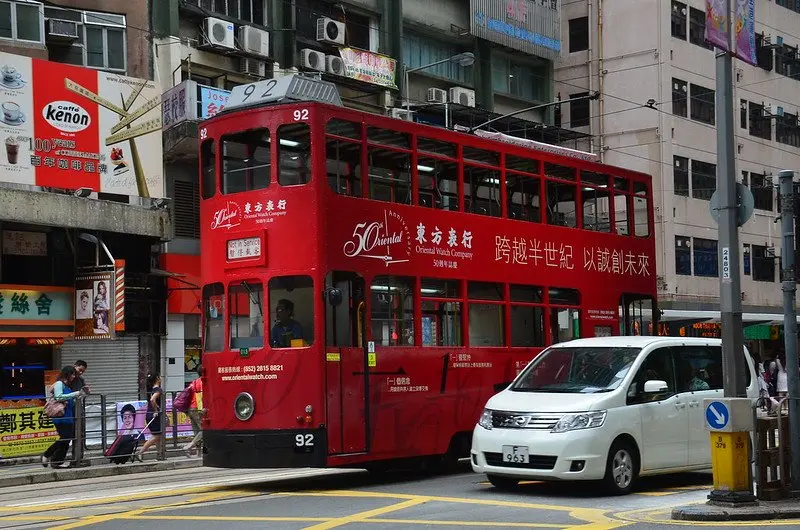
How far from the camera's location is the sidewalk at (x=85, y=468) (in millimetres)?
18578

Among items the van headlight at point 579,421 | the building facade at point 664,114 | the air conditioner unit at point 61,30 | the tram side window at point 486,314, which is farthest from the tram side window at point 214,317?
the building facade at point 664,114

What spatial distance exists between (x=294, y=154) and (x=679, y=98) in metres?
32.6

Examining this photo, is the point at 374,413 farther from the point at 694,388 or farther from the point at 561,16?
the point at 561,16

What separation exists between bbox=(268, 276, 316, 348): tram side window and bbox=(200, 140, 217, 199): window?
1.70 meters

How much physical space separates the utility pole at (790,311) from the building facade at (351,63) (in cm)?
1699

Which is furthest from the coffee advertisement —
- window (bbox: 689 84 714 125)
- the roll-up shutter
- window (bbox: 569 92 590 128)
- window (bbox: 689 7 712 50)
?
window (bbox: 689 7 712 50)

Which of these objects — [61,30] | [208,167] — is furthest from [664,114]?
[208,167]

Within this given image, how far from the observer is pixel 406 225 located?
1584 centimetres

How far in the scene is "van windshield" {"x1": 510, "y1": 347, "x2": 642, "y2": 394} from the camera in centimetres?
1375

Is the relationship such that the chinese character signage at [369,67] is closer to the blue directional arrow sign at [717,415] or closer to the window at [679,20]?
the window at [679,20]

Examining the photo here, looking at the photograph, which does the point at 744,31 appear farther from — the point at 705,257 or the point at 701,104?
the point at 701,104

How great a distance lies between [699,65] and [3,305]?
2976 centimetres

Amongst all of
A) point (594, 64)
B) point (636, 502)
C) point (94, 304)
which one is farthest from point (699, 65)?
point (636, 502)

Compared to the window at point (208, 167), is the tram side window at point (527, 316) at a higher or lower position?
lower
